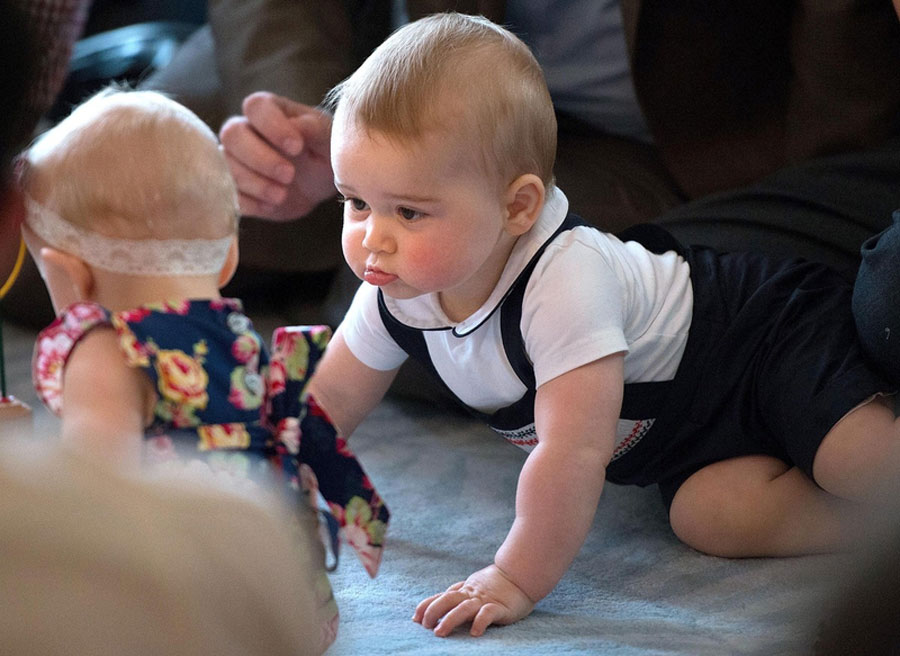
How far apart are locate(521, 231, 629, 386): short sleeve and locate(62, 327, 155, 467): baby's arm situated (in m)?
0.32

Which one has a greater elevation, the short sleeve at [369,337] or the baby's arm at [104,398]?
the baby's arm at [104,398]

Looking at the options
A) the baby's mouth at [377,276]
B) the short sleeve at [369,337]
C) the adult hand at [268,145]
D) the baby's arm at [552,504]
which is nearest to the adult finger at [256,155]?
the adult hand at [268,145]

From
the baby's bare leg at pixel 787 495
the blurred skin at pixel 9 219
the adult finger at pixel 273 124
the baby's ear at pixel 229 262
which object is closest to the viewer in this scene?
the blurred skin at pixel 9 219

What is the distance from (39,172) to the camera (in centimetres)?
73

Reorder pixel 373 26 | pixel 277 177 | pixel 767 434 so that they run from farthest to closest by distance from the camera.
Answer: pixel 373 26 → pixel 277 177 → pixel 767 434

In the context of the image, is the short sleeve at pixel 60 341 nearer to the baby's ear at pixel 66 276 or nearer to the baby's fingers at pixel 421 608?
the baby's ear at pixel 66 276

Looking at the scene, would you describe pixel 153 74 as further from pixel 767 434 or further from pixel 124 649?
pixel 124 649

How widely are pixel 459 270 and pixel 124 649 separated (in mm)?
523

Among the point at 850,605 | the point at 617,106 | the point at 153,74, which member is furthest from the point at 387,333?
the point at 153,74

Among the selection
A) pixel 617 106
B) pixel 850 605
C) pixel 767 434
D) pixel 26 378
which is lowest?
pixel 26 378

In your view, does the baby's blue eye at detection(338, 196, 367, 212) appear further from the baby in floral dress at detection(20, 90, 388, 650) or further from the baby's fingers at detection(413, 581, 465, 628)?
the baby's fingers at detection(413, 581, 465, 628)

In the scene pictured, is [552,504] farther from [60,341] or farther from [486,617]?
[60,341]

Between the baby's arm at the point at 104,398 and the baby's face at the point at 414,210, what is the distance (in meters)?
0.23

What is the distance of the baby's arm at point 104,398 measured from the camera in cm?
68
